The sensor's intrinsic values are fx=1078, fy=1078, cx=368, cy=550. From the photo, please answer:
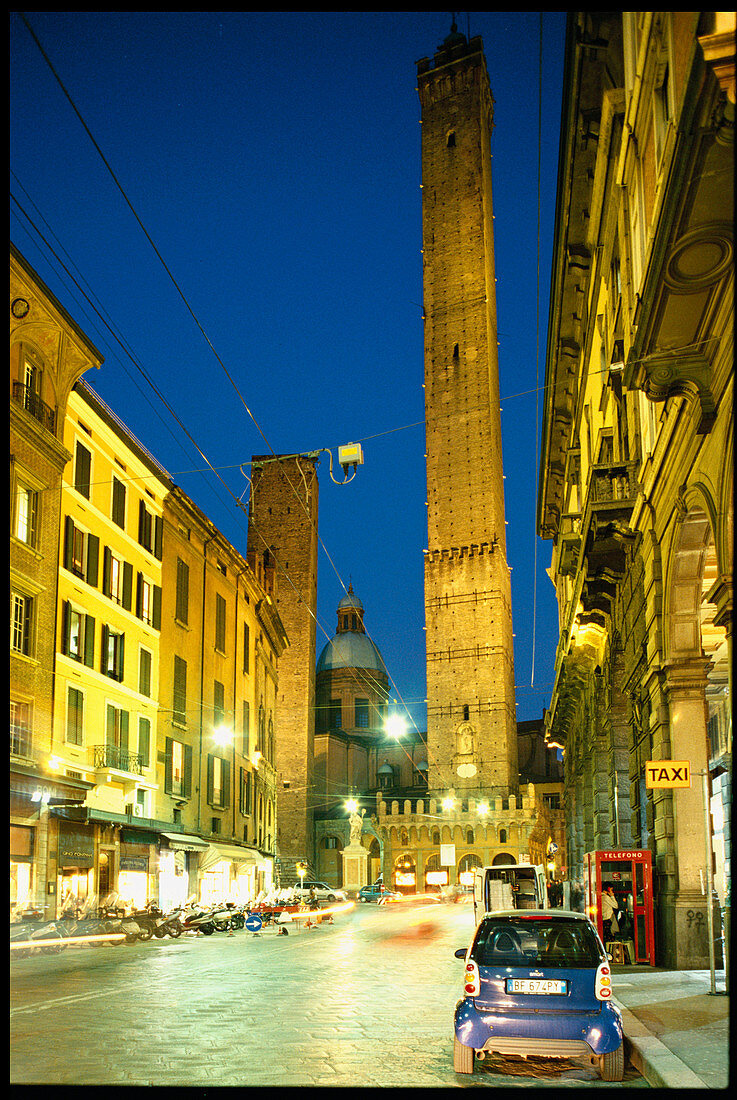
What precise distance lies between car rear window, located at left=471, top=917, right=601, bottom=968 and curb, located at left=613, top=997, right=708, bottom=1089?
2.23 feet

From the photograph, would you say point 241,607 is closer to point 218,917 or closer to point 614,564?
point 218,917

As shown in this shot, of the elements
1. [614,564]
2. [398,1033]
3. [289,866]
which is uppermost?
[614,564]

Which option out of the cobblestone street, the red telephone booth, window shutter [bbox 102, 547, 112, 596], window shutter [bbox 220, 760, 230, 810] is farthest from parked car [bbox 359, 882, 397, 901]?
the red telephone booth

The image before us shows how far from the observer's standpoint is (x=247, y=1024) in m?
9.34

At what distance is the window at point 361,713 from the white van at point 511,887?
2645 inches

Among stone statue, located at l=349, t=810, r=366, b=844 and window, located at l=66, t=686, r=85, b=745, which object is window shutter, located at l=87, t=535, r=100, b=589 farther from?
stone statue, located at l=349, t=810, r=366, b=844

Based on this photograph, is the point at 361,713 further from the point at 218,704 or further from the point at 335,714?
the point at 218,704

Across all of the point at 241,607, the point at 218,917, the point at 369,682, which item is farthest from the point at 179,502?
the point at 369,682

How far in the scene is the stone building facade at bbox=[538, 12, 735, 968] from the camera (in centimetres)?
852

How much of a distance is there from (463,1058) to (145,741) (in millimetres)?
22906

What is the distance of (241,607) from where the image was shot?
135ft

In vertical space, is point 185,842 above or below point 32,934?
above

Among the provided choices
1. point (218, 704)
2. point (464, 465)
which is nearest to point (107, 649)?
point (218, 704)
